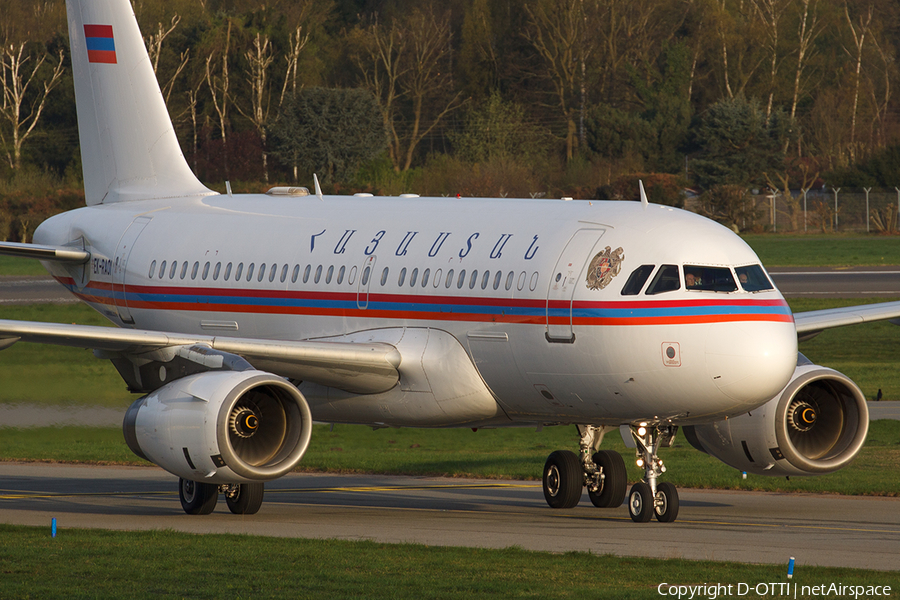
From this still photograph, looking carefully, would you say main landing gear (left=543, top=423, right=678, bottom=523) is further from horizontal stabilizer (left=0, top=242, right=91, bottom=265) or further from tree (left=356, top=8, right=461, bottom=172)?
tree (left=356, top=8, right=461, bottom=172)

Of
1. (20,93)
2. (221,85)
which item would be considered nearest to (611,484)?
(20,93)

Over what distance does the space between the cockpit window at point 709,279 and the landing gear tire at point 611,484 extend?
13.7ft

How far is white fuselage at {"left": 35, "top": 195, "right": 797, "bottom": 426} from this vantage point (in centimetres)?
1805

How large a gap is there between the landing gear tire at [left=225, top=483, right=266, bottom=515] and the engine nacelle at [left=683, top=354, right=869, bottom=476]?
21.8ft

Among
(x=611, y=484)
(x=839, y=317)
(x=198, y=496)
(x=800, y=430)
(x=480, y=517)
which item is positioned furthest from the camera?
(x=839, y=317)

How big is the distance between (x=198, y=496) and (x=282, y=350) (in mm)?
2494

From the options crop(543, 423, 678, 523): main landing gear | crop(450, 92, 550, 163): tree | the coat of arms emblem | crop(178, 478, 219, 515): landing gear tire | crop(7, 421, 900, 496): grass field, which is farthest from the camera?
crop(450, 92, 550, 163): tree

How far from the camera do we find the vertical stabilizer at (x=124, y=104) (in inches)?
1130

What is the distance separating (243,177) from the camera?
95688 mm

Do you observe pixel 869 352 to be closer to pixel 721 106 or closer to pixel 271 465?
pixel 271 465

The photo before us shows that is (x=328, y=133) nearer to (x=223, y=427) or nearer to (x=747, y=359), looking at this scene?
(x=223, y=427)

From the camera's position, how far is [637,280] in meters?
18.5

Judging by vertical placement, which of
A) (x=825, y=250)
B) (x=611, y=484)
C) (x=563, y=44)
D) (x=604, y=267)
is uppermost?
(x=563, y=44)

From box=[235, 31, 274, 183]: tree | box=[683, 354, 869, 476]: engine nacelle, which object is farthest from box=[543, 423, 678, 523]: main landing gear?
box=[235, 31, 274, 183]: tree
